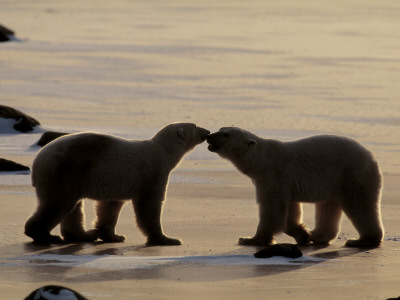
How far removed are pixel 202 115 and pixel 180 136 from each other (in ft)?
31.0

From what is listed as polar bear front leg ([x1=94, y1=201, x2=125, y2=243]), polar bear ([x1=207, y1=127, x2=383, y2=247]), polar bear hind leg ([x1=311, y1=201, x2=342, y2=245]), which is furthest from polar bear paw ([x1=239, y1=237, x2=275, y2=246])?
polar bear front leg ([x1=94, y1=201, x2=125, y2=243])

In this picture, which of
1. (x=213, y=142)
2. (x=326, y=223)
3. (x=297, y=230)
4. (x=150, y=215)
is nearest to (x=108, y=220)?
(x=150, y=215)

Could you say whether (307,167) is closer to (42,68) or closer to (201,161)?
(201,161)

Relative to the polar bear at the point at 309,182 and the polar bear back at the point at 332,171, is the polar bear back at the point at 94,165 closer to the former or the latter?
the polar bear at the point at 309,182

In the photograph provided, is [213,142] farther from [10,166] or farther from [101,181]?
[10,166]

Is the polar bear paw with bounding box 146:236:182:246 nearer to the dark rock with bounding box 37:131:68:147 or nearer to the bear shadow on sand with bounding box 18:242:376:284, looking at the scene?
the bear shadow on sand with bounding box 18:242:376:284

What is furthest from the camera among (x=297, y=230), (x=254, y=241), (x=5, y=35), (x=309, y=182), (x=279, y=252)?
(x=5, y=35)

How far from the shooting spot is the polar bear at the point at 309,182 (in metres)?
10.1

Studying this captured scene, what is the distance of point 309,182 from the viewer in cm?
1027

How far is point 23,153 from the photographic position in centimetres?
1528

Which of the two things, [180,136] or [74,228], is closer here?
[74,228]

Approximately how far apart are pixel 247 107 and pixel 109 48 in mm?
14764

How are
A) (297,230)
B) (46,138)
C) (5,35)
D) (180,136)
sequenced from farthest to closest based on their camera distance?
1. (5,35)
2. (46,138)
3. (180,136)
4. (297,230)

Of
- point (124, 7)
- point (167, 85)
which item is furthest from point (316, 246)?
point (124, 7)
